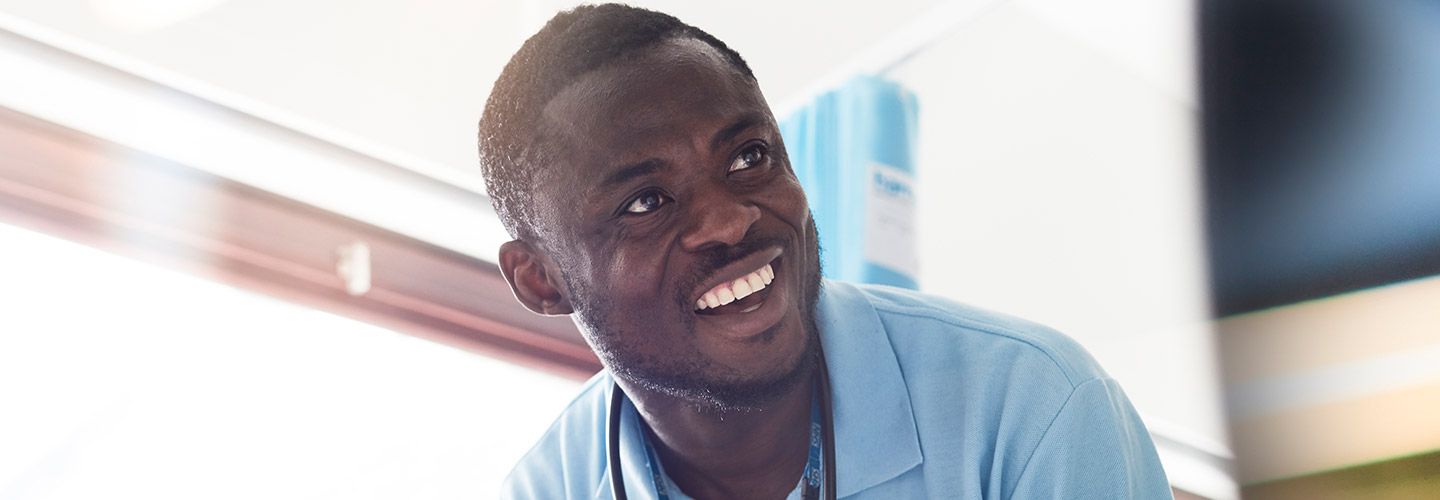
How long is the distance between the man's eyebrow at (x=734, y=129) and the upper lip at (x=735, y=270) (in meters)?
0.11

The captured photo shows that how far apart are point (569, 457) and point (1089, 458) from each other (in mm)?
626

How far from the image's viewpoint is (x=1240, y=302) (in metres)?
2.20

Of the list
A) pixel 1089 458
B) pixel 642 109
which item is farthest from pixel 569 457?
pixel 1089 458

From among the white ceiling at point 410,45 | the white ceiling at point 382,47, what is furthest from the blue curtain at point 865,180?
the white ceiling at point 382,47

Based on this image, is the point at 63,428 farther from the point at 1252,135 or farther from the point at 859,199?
the point at 1252,135

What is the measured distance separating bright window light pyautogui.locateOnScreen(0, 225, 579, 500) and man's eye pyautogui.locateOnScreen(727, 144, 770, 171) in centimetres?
109

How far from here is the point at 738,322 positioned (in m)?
1.17

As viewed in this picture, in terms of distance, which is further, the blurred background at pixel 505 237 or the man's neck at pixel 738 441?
the blurred background at pixel 505 237

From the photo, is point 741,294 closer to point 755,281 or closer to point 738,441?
point 755,281

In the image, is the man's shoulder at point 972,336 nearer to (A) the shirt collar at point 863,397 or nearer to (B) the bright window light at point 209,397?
(A) the shirt collar at point 863,397

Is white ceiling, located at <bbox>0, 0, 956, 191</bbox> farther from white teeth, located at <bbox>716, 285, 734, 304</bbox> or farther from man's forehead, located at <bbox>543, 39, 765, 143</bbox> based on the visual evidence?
white teeth, located at <bbox>716, 285, 734, 304</bbox>

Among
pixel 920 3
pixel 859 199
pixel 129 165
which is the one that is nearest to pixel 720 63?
pixel 859 199

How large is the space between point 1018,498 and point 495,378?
135 cm

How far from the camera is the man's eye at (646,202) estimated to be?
47.4 inches
